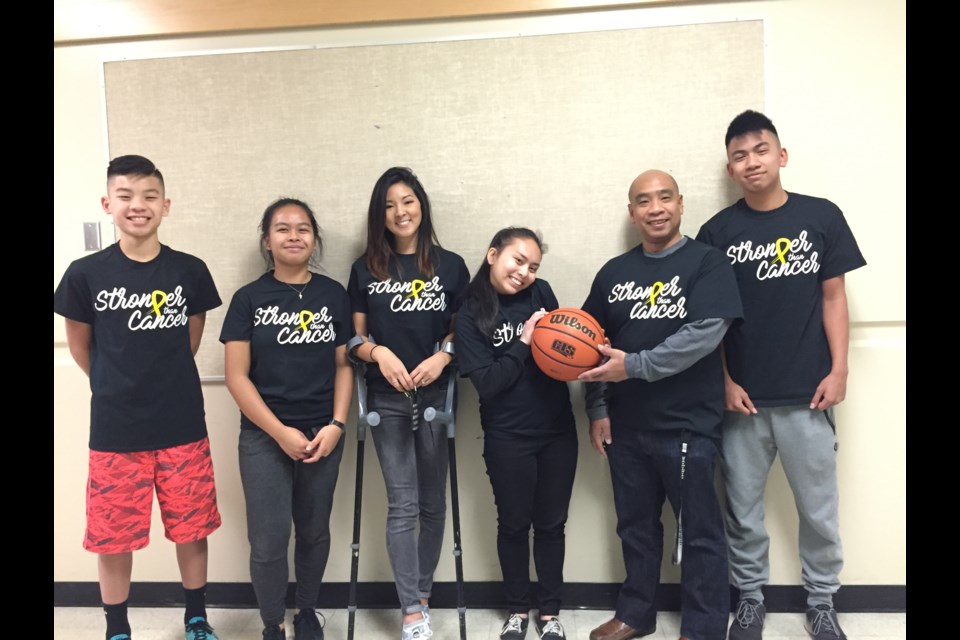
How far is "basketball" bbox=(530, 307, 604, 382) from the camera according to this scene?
1922mm

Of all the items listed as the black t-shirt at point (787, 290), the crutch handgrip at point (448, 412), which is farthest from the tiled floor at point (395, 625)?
the black t-shirt at point (787, 290)

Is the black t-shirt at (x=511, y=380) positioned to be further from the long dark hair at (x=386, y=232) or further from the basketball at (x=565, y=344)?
the long dark hair at (x=386, y=232)

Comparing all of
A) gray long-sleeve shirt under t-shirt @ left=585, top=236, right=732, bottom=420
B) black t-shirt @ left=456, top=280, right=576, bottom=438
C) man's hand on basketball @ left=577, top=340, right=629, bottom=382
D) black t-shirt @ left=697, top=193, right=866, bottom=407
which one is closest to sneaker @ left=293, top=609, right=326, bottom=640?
black t-shirt @ left=456, top=280, right=576, bottom=438

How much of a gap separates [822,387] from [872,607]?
3.45 feet

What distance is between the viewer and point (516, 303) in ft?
6.96

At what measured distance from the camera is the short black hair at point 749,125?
2.08 meters

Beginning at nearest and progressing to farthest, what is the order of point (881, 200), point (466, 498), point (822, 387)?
point (822, 387), point (881, 200), point (466, 498)

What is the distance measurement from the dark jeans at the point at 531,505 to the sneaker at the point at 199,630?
3.87 ft

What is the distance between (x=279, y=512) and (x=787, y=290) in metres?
2.03

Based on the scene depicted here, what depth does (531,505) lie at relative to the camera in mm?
2121

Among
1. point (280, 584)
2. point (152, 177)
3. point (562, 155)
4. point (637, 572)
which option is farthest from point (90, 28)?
point (637, 572)

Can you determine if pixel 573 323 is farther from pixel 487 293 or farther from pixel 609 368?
pixel 487 293

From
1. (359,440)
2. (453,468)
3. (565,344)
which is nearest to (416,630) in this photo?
(453,468)

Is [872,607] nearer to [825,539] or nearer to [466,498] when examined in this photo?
[825,539]
